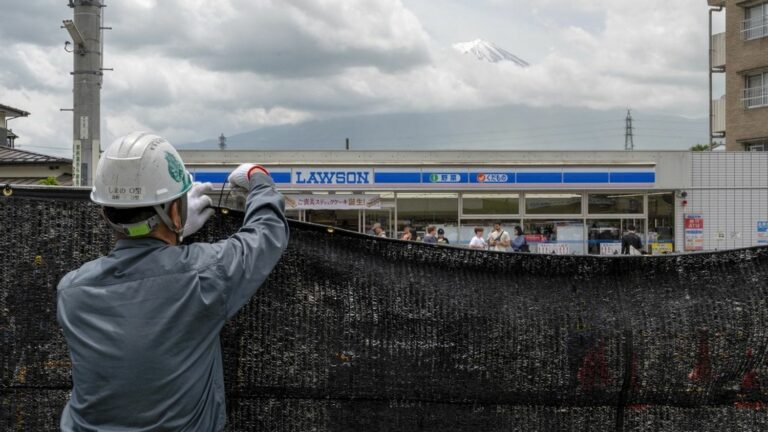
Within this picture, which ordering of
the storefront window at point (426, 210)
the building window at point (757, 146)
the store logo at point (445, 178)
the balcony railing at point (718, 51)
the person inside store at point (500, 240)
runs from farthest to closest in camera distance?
the balcony railing at point (718, 51), the building window at point (757, 146), the storefront window at point (426, 210), the store logo at point (445, 178), the person inside store at point (500, 240)

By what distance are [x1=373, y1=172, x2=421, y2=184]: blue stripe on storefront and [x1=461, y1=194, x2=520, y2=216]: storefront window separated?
73.4 inches

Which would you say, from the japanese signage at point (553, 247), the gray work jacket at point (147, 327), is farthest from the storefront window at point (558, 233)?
the gray work jacket at point (147, 327)

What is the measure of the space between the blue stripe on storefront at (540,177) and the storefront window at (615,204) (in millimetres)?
1540

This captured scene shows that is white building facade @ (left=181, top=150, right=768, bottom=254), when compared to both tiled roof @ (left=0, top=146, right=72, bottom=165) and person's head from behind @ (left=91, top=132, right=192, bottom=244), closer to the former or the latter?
tiled roof @ (left=0, top=146, right=72, bottom=165)

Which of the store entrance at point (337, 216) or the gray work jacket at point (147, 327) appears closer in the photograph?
the gray work jacket at point (147, 327)

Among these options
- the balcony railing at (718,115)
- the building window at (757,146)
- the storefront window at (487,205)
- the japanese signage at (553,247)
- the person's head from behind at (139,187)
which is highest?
the balcony railing at (718,115)

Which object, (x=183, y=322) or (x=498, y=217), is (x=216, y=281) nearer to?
(x=183, y=322)

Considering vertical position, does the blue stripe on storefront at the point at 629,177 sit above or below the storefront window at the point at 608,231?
above

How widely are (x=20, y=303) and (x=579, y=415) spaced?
210cm

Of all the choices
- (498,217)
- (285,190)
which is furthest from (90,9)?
(498,217)

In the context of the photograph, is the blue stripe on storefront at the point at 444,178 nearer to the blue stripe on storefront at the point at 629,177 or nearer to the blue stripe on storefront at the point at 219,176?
the blue stripe on storefront at the point at 219,176

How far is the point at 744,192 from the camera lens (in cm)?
2566

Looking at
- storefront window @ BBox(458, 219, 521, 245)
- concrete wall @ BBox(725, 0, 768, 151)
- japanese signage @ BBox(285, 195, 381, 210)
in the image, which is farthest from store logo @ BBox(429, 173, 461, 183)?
concrete wall @ BBox(725, 0, 768, 151)

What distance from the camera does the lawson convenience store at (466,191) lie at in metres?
24.8
